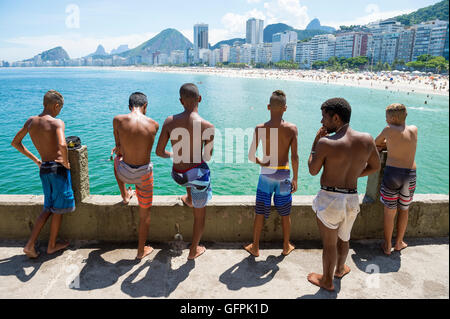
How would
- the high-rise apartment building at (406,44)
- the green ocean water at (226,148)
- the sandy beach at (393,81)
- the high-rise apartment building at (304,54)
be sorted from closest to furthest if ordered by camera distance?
1. the green ocean water at (226,148)
2. the sandy beach at (393,81)
3. the high-rise apartment building at (406,44)
4. the high-rise apartment building at (304,54)

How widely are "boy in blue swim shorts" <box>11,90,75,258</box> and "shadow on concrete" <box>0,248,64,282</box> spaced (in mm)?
64

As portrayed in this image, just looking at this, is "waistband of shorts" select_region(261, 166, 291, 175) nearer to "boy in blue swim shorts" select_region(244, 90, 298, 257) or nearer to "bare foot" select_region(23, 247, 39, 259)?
"boy in blue swim shorts" select_region(244, 90, 298, 257)

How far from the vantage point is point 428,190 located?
1332 cm

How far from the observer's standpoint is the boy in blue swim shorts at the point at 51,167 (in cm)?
351

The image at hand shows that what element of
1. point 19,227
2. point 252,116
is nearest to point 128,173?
point 19,227

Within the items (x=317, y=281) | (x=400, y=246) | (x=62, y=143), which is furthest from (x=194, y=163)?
(x=400, y=246)

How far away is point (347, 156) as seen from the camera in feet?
9.45

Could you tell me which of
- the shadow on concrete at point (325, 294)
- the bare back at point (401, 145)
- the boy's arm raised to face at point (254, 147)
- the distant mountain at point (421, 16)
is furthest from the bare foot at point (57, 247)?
the distant mountain at point (421, 16)

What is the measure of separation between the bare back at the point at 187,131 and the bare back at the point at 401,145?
2156mm

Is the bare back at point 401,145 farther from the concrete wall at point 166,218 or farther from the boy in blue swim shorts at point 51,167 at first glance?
the boy in blue swim shorts at point 51,167

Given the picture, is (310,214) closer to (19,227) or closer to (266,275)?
(266,275)

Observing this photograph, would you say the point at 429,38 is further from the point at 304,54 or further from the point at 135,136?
the point at 135,136

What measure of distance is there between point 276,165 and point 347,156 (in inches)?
34.5
